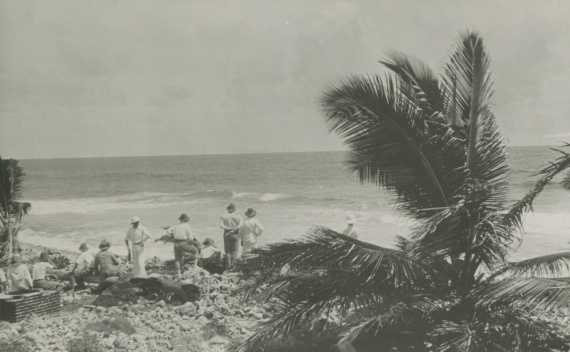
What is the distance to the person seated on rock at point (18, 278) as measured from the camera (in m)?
9.50

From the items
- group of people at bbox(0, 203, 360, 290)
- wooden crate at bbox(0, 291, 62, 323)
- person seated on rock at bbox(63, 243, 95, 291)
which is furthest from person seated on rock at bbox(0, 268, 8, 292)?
person seated on rock at bbox(63, 243, 95, 291)

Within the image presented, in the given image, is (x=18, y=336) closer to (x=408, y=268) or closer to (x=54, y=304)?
(x=54, y=304)

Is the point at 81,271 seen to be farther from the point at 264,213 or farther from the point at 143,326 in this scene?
the point at 264,213

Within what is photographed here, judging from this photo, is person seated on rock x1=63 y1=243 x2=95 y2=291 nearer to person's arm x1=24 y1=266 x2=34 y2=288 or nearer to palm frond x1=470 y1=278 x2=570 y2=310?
person's arm x1=24 y1=266 x2=34 y2=288

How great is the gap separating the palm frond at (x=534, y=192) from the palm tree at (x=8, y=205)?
9939mm

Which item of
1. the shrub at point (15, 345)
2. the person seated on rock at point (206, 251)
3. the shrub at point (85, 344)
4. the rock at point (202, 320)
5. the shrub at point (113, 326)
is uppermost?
the person seated on rock at point (206, 251)

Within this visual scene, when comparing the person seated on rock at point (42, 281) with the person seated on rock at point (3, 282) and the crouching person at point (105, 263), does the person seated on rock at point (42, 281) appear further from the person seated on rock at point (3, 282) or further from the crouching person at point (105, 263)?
the crouching person at point (105, 263)

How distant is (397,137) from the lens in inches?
251

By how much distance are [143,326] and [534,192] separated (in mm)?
5674

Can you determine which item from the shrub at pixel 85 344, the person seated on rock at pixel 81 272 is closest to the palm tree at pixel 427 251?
the shrub at pixel 85 344

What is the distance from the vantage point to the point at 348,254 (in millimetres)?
5824

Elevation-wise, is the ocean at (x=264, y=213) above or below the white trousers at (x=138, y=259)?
below

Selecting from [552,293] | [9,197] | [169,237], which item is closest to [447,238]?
[552,293]

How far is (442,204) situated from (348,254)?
1389 millimetres
